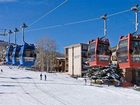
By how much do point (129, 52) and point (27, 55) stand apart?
446 inches

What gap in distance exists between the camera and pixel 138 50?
→ 44.2 m

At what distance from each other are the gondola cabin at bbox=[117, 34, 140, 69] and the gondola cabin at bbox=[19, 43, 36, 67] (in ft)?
31.1

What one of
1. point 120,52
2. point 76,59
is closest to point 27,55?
point 120,52

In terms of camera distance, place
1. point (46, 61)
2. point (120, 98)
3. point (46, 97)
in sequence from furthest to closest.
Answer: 1. point (46, 61)
2. point (120, 98)
3. point (46, 97)

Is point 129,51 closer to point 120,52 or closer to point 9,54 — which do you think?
point 120,52

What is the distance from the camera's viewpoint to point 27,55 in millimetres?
48500

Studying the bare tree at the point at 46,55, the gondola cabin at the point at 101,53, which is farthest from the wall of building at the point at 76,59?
the gondola cabin at the point at 101,53

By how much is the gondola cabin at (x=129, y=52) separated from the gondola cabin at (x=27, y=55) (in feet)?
31.1

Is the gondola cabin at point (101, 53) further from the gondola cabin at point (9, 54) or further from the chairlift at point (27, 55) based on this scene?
the gondola cabin at point (9, 54)

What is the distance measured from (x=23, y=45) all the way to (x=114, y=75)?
30.0 metres

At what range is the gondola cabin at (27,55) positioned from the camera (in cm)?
4825

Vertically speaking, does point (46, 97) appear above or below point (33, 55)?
below

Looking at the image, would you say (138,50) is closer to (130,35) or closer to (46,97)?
(130,35)

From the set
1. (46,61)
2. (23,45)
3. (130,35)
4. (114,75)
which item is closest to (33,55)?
(23,45)
